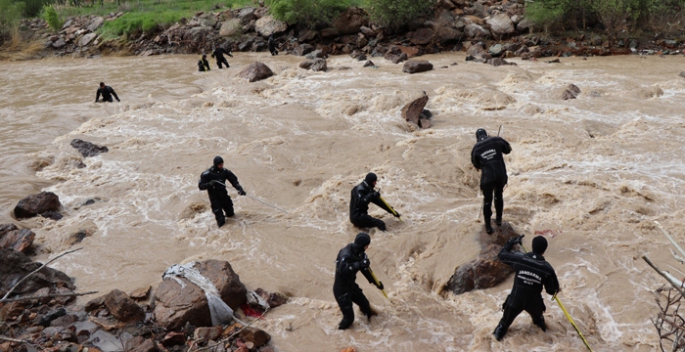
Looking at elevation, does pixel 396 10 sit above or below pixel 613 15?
above

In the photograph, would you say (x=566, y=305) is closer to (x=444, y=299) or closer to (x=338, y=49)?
(x=444, y=299)

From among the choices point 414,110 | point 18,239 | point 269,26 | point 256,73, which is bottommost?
point 18,239

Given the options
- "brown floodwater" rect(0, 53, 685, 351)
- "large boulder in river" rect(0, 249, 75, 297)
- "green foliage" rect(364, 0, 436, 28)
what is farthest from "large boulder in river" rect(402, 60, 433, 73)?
"large boulder in river" rect(0, 249, 75, 297)

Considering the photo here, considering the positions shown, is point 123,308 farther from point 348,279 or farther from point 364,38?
point 364,38

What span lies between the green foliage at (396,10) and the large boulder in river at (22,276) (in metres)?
22.9

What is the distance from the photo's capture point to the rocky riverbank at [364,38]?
22.8 m

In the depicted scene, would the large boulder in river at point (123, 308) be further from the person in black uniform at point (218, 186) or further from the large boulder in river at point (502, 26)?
the large boulder in river at point (502, 26)

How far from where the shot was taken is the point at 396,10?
87.3ft

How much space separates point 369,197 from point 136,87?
16587mm

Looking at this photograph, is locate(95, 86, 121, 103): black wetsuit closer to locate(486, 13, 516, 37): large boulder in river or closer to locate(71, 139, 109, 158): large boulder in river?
locate(71, 139, 109, 158): large boulder in river

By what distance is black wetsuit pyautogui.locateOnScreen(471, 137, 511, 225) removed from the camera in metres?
7.60

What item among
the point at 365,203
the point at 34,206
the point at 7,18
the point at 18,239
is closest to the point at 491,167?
the point at 365,203

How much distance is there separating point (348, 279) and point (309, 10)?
2501 centimetres

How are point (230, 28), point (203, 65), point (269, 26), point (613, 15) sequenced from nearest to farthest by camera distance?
1. point (613, 15)
2. point (203, 65)
3. point (269, 26)
4. point (230, 28)
